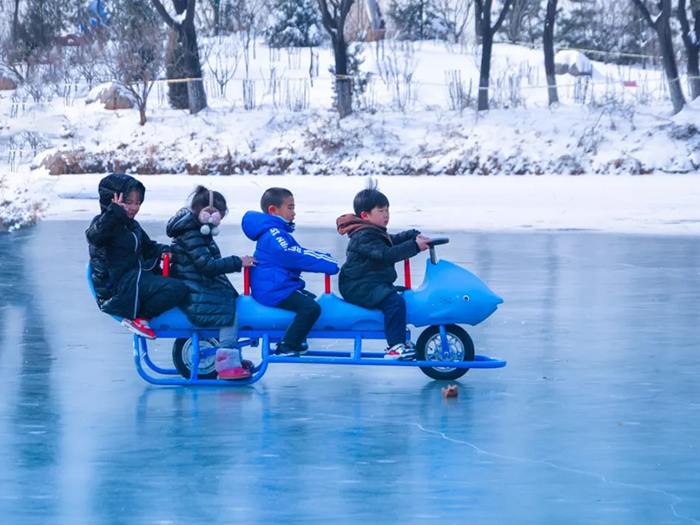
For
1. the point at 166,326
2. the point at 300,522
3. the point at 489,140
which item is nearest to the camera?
the point at 300,522

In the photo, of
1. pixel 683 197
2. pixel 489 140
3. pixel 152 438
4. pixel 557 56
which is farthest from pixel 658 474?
pixel 557 56

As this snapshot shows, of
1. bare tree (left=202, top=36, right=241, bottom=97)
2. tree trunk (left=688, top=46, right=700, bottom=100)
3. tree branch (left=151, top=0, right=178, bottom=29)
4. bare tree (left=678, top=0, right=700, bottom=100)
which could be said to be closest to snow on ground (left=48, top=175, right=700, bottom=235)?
tree branch (left=151, top=0, right=178, bottom=29)

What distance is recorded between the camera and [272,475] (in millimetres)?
5715

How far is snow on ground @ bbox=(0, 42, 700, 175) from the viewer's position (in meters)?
32.8

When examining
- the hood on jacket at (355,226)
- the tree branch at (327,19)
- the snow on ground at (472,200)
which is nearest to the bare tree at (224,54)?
the tree branch at (327,19)

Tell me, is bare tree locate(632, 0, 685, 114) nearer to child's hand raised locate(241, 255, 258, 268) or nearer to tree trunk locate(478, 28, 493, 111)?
tree trunk locate(478, 28, 493, 111)

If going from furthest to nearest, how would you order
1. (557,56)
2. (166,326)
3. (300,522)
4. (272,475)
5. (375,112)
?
1. (557,56)
2. (375,112)
3. (166,326)
4. (272,475)
5. (300,522)

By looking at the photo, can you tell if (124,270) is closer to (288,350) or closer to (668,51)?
(288,350)

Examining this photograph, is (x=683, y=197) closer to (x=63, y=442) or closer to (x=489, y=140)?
(x=489, y=140)

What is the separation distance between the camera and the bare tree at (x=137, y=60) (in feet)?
135

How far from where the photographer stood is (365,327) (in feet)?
26.2

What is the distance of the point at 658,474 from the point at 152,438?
92.4 inches

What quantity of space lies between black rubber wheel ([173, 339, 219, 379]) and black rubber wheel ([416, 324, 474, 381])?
1.22 meters

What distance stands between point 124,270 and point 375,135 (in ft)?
94.3
